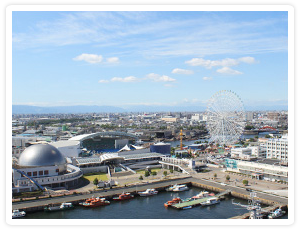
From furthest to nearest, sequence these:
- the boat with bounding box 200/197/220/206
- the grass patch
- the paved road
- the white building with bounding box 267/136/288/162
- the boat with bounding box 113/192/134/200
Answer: the white building with bounding box 267/136/288/162
the grass patch
the boat with bounding box 113/192/134/200
the boat with bounding box 200/197/220/206
the paved road

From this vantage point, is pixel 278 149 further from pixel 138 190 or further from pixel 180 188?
pixel 138 190


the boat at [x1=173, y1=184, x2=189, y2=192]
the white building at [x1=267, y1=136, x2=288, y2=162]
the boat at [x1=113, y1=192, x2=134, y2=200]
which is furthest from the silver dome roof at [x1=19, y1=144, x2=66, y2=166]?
the white building at [x1=267, y1=136, x2=288, y2=162]

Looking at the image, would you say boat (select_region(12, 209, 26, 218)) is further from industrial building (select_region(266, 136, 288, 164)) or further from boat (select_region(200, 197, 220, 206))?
industrial building (select_region(266, 136, 288, 164))

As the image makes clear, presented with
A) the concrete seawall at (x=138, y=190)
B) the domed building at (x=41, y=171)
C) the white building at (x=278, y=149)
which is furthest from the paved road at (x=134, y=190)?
the white building at (x=278, y=149)

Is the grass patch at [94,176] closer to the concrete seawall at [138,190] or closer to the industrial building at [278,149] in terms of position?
the concrete seawall at [138,190]

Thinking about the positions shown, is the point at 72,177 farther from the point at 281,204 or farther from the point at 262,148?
the point at 262,148

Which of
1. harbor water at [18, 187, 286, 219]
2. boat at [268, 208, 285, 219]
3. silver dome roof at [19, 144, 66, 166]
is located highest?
silver dome roof at [19, 144, 66, 166]
